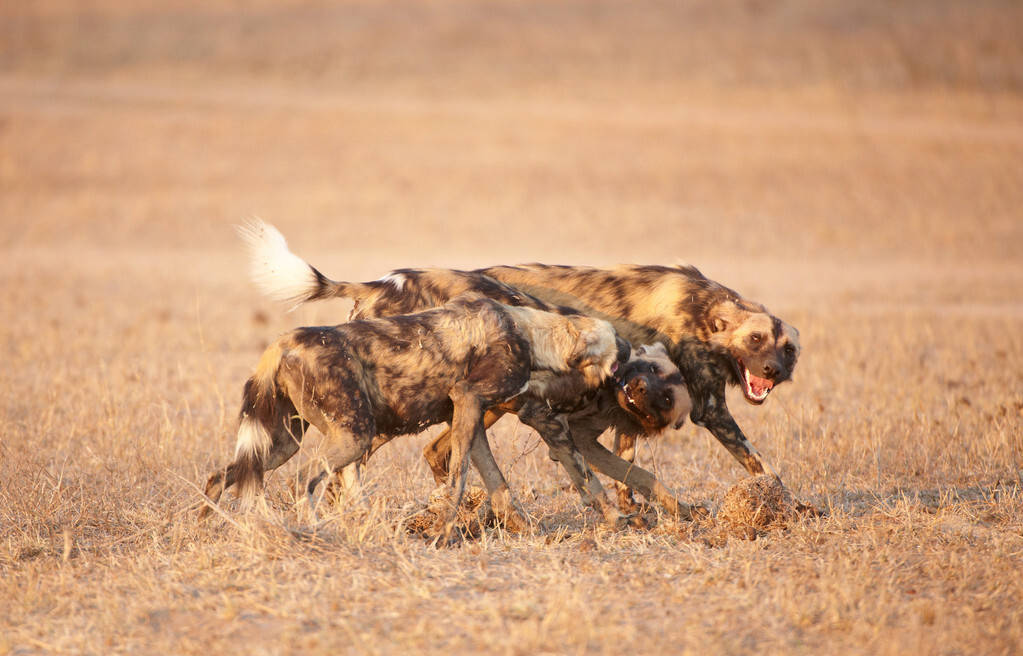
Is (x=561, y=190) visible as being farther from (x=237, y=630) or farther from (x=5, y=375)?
(x=237, y=630)

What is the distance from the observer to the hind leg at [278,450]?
196 inches

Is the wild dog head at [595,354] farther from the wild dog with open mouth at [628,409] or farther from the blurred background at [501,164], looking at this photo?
the blurred background at [501,164]

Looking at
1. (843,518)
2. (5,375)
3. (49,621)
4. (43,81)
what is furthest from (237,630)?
(43,81)

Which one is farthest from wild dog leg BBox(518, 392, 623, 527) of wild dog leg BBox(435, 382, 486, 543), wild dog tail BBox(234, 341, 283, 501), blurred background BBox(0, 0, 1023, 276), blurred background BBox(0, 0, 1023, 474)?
blurred background BBox(0, 0, 1023, 276)

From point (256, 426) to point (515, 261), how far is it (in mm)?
Result: 16159

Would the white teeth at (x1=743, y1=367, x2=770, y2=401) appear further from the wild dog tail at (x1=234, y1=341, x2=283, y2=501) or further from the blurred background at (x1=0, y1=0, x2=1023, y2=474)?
the blurred background at (x1=0, y1=0, x2=1023, y2=474)

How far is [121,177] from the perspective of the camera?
26656 millimetres

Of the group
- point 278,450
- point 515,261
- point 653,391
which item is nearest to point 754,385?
point 653,391

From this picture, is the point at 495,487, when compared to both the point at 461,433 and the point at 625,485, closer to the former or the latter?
the point at 461,433

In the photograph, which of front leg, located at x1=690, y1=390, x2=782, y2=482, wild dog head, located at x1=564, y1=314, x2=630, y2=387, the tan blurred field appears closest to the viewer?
the tan blurred field

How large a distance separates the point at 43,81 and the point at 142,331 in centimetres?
2719

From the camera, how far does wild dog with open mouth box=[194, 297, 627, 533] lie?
195 inches

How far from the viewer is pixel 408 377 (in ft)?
17.0

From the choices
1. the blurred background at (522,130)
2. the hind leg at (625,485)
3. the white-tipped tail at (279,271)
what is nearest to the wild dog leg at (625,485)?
the hind leg at (625,485)
